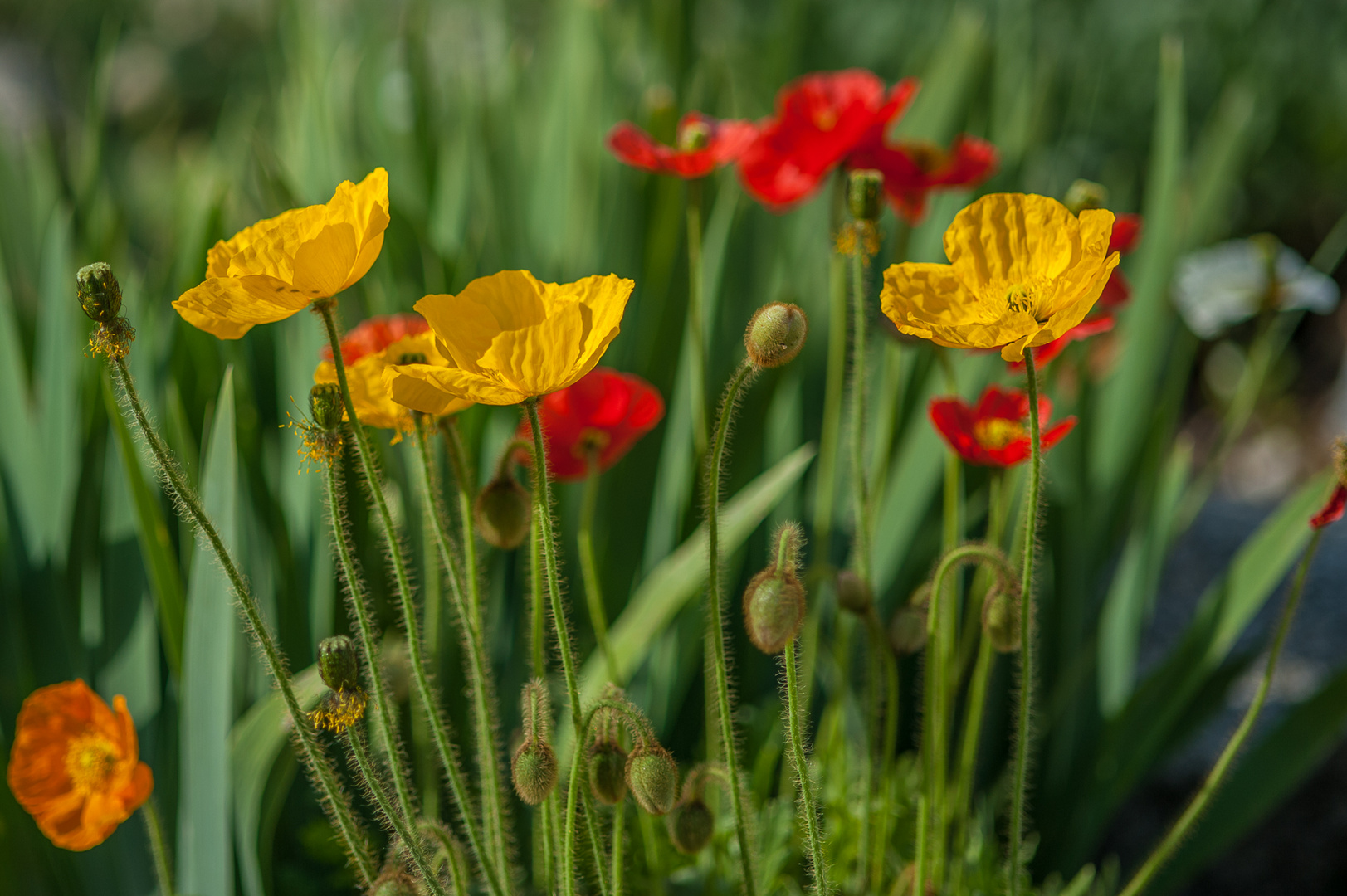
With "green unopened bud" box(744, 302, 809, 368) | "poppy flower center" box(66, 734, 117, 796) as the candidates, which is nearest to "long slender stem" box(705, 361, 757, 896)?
"green unopened bud" box(744, 302, 809, 368)

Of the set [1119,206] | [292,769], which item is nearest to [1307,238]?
[1119,206]

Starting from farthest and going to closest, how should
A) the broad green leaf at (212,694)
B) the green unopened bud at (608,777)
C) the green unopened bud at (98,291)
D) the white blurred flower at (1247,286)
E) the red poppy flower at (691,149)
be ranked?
the white blurred flower at (1247,286) → the red poppy flower at (691,149) → the broad green leaf at (212,694) → the green unopened bud at (608,777) → the green unopened bud at (98,291)

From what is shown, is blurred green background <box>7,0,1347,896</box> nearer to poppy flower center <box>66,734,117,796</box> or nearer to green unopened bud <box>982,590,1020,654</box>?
poppy flower center <box>66,734,117,796</box>

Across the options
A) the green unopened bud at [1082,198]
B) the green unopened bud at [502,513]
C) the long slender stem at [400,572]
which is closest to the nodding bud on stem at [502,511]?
the green unopened bud at [502,513]

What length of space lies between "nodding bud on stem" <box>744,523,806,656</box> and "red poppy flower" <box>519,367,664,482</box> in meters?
0.31

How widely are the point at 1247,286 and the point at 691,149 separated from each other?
29.6 inches

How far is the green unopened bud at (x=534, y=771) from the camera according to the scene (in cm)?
56

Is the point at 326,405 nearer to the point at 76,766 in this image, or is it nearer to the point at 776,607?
the point at 776,607

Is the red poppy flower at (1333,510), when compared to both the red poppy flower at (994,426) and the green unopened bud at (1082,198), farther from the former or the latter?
the green unopened bud at (1082,198)

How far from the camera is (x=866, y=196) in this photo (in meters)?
0.68

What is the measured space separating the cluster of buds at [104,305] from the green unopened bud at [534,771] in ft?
0.96

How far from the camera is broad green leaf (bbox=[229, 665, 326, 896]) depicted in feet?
2.52

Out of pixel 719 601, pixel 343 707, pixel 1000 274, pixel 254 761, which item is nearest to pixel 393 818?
pixel 343 707

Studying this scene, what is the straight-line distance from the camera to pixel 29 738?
77cm
